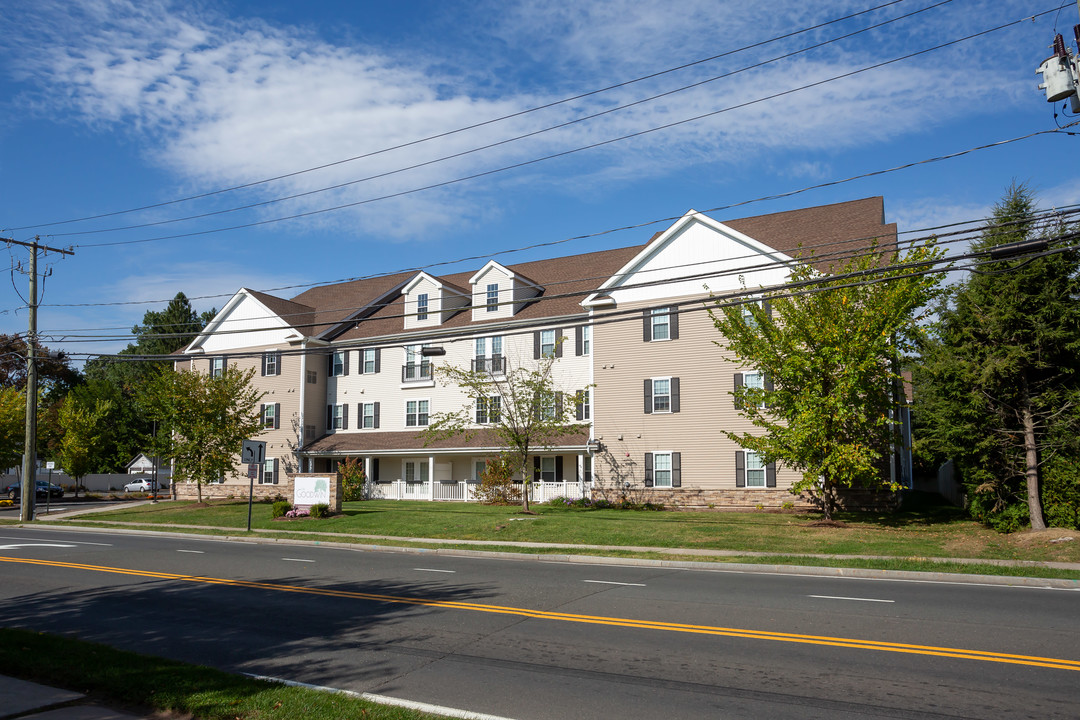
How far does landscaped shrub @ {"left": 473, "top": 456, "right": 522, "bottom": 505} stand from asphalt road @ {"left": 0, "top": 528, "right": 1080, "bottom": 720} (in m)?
17.8

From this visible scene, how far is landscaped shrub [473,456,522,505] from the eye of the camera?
34906 mm

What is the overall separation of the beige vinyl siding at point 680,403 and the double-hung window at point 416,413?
34.9 feet

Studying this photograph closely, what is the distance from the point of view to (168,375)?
3778 centimetres

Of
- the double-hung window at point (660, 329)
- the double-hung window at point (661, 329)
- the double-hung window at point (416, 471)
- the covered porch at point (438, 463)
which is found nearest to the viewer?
the double-hung window at point (660, 329)

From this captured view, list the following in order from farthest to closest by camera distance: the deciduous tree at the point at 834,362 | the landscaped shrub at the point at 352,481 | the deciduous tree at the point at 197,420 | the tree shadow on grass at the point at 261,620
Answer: the landscaped shrub at the point at 352,481, the deciduous tree at the point at 197,420, the deciduous tree at the point at 834,362, the tree shadow on grass at the point at 261,620

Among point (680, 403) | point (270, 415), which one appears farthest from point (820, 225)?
point (270, 415)

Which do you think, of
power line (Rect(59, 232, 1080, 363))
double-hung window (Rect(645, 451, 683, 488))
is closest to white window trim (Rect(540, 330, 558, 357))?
double-hung window (Rect(645, 451, 683, 488))

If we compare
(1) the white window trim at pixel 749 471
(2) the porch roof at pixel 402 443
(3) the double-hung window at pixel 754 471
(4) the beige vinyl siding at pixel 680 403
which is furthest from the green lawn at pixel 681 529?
(2) the porch roof at pixel 402 443

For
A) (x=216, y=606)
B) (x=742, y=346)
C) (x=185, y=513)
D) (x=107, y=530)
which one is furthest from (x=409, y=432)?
(x=216, y=606)

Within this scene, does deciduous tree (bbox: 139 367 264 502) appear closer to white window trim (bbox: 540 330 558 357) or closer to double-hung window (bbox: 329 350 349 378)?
double-hung window (bbox: 329 350 349 378)

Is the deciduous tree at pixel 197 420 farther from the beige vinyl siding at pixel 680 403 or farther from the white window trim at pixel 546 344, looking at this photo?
the beige vinyl siding at pixel 680 403

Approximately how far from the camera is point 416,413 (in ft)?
134

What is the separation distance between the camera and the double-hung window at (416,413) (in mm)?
40594

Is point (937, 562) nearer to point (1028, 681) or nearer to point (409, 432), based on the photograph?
point (1028, 681)
